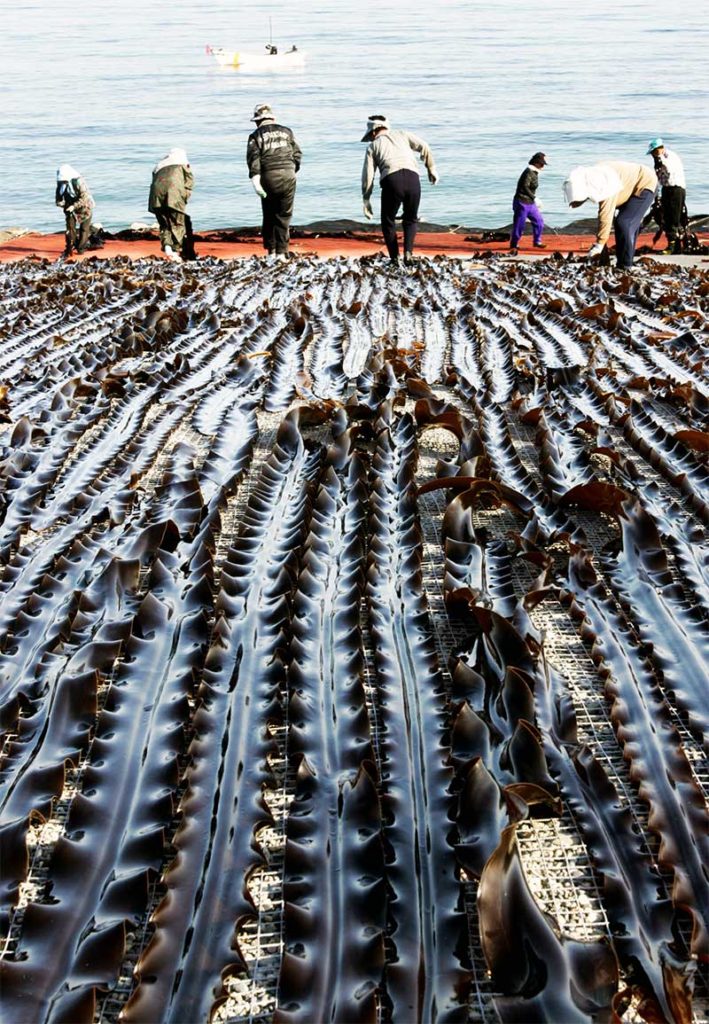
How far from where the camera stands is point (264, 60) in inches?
2692

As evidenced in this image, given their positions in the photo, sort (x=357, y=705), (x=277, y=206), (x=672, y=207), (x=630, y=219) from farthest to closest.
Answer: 1. (x=672, y=207)
2. (x=277, y=206)
3. (x=630, y=219)
4. (x=357, y=705)

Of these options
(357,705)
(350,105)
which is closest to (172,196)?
(357,705)

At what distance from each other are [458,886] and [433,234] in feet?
49.8

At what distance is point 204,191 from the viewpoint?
26797 mm

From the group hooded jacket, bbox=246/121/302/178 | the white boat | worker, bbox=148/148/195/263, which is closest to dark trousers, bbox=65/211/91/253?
worker, bbox=148/148/195/263

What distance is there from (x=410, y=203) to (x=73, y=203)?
7288mm

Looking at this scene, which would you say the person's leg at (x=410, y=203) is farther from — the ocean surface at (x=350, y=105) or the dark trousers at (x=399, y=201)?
the ocean surface at (x=350, y=105)

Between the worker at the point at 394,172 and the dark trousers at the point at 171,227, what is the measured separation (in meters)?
3.11

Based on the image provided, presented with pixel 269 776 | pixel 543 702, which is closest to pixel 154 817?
pixel 269 776

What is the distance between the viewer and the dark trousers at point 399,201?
6750 mm

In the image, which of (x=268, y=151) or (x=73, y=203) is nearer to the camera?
(x=268, y=151)

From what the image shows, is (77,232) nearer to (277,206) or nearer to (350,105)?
(277,206)

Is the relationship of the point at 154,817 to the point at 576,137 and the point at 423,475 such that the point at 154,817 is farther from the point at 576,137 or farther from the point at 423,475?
the point at 576,137

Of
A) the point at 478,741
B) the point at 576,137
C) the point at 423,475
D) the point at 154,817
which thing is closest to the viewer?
the point at 154,817
